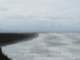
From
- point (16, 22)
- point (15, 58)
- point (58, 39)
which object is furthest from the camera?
point (15, 58)

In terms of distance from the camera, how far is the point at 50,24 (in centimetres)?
65

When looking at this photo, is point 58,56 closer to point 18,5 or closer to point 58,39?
point 58,39

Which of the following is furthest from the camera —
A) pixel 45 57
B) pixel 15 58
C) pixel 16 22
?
pixel 15 58

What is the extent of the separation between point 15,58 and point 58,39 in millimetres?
903

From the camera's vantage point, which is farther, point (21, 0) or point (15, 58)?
point (15, 58)

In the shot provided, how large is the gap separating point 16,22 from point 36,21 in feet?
0.25

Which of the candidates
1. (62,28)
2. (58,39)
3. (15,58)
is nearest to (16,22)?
(62,28)

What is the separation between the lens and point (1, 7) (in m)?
0.65

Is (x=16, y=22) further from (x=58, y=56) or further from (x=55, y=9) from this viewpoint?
(x=58, y=56)

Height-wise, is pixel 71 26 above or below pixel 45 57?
above

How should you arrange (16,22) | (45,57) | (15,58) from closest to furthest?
(16,22)
(45,57)
(15,58)

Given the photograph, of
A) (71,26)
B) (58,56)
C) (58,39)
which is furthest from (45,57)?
(71,26)

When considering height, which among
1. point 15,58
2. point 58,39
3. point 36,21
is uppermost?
point 36,21

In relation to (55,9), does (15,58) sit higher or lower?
lower
